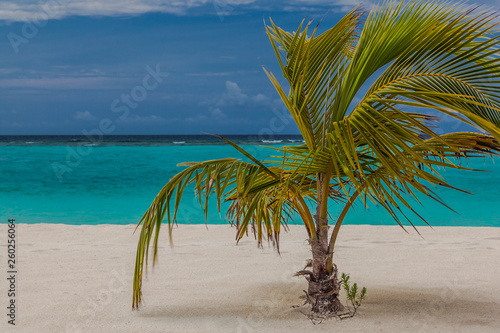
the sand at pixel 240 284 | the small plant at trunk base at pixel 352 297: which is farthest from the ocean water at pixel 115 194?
the small plant at trunk base at pixel 352 297

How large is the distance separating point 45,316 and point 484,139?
3766 millimetres

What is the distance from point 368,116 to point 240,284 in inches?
106

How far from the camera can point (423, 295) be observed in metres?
4.64

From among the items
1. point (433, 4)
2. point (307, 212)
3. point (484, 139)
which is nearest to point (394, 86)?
point (433, 4)

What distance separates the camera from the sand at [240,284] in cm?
391

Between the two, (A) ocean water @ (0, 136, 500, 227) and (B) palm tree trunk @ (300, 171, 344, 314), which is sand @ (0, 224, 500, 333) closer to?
(B) palm tree trunk @ (300, 171, 344, 314)

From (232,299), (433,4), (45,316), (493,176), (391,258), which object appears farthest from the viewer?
(493,176)

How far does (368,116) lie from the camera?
3020 millimetres

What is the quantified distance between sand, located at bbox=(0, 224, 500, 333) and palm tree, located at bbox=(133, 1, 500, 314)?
455 millimetres

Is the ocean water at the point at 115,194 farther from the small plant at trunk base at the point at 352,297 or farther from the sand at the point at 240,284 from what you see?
the small plant at trunk base at the point at 352,297

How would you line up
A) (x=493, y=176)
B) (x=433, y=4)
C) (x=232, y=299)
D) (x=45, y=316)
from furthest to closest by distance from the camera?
(x=493, y=176)
(x=232, y=299)
(x=45, y=316)
(x=433, y=4)

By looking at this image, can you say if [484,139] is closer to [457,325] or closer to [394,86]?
[394,86]

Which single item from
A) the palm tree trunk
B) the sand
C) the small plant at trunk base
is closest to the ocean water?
the sand

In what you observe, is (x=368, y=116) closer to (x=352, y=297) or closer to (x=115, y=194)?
(x=352, y=297)
